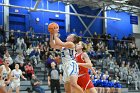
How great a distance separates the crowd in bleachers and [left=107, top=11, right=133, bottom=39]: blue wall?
1.31 m

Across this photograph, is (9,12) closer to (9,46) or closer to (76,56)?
(9,46)

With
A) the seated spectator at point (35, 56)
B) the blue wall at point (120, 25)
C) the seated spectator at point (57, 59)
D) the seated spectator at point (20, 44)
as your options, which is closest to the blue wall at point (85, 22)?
the blue wall at point (120, 25)

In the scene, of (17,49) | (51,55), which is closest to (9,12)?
(17,49)

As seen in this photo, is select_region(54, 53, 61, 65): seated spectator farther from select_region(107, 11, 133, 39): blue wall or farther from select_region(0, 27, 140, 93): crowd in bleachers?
select_region(107, 11, 133, 39): blue wall

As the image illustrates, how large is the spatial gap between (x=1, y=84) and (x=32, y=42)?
1047 cm

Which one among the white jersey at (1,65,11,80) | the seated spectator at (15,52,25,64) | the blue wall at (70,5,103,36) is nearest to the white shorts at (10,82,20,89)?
the white jersey at (1,65,11,80)

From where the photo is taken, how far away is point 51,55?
21375 millimetres

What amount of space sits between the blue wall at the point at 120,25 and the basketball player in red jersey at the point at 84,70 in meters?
25.4

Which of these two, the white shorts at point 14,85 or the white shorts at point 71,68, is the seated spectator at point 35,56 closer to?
the white shorts at point 14,85

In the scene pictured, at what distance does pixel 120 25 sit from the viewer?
115ft

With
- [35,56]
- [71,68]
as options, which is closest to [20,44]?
[35,56]

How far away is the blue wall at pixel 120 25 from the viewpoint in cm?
3425

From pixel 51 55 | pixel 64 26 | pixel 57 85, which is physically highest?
pixel 64 26

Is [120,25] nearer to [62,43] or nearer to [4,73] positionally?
[4,73]
